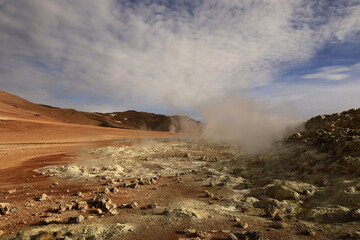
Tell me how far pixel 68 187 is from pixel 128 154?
8041 mm

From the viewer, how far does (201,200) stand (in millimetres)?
7535

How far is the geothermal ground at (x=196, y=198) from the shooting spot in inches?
205

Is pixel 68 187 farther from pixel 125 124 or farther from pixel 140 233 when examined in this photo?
pixel 125 124

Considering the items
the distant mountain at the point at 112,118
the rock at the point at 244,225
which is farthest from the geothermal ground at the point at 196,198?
the distant mountain at the point at 112,118

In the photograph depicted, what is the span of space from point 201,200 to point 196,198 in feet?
0.78

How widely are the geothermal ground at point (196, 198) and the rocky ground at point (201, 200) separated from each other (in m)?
0.03

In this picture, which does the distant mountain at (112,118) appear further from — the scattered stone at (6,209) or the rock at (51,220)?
the rock at (51,220)

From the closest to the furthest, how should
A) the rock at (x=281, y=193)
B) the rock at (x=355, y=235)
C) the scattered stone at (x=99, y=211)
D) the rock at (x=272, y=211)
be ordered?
the rock at (x=355, y=235) < the rock at (x=272, y=211) < the scattered stone at (x=99, y=211) < the rock at (x=281, y=193)

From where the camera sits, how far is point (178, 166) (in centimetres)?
1291

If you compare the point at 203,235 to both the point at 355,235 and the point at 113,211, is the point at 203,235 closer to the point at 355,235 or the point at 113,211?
the point at 113,211

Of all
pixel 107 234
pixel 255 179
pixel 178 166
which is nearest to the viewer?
pixel 107 234

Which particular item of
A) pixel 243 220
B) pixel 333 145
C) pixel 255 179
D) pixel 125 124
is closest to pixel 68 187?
pixel 243 220

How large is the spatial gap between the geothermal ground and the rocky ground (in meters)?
0.03

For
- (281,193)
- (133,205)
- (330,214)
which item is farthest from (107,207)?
(330,214)
